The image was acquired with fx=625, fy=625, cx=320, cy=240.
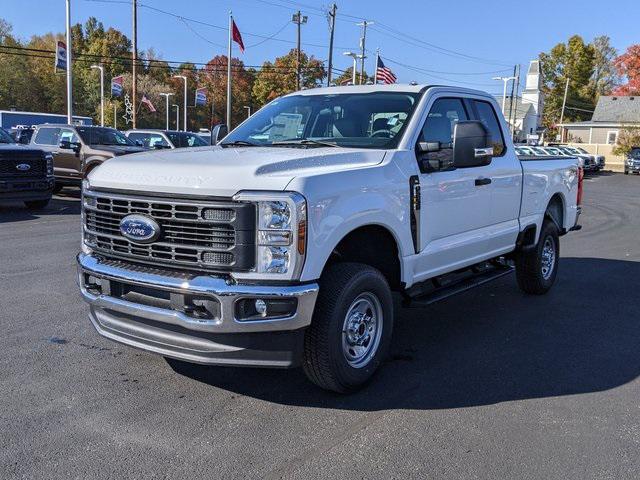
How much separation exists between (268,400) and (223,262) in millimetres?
1094

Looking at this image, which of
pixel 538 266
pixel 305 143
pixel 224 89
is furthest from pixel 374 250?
pixel 224 89

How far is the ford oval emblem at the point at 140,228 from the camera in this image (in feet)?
12.5

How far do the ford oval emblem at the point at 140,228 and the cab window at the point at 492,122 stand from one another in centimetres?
346

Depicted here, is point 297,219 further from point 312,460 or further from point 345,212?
point 312,460

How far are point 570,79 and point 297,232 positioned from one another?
87.9m

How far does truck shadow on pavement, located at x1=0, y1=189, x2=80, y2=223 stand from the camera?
513 inches

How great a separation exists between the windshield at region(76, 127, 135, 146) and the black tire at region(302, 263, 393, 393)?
1415 centimetres

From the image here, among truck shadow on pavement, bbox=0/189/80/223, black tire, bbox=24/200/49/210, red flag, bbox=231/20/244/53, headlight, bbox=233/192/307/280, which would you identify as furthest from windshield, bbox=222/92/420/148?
red flag, bbox=231/20/244/53

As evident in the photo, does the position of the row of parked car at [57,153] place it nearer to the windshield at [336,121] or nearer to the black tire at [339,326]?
the windshield at [336,121]

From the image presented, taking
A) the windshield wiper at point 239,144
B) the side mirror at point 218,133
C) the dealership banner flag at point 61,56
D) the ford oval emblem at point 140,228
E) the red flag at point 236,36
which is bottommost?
the ford oval emblem at point 140,228

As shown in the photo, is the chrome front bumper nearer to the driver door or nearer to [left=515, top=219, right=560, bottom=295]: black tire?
the driver door

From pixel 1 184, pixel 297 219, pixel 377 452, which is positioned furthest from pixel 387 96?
pixel 1 184

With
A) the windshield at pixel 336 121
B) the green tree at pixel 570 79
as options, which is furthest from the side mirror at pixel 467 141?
the green tree at pixel 570 79

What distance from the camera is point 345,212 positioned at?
3920 millimetres
